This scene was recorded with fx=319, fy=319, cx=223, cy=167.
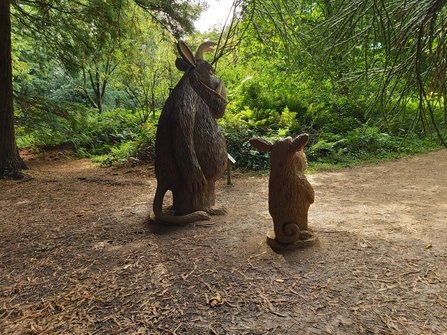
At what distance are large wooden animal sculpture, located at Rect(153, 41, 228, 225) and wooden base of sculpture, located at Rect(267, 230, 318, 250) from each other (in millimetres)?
1196

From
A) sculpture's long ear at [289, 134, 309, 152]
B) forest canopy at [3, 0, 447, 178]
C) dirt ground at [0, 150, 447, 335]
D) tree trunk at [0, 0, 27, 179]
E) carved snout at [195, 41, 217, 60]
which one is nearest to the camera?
dirt ground at [0, 150, 447, 335]

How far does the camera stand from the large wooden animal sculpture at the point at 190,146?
4.09 meters

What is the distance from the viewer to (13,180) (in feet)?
23.0

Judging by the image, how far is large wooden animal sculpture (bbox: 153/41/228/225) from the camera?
4090 mm

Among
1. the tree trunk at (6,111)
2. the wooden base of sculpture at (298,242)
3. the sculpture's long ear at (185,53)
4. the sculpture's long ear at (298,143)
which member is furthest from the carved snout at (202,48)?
the tree trunk at (6,111)

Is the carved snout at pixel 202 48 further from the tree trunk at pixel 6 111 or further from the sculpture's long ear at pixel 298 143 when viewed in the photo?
the tree trunk at pixel 6 111

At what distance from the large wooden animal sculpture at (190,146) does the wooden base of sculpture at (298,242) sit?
1196 millimetres

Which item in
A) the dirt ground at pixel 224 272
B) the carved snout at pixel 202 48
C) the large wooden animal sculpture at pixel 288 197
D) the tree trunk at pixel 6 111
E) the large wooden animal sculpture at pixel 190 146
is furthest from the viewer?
the tree trunk at pixel 6 111

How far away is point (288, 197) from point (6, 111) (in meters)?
7.15

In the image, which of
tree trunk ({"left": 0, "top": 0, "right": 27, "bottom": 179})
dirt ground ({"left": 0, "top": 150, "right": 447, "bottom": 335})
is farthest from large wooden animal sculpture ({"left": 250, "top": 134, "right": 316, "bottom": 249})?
tree trunk ({"left": 0, "top": 0, "right": 27, "bottom": 179})

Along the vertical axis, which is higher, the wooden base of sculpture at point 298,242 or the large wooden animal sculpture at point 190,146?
the large wooden animal sculpture at point 190,146

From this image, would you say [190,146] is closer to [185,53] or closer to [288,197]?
[185,53]

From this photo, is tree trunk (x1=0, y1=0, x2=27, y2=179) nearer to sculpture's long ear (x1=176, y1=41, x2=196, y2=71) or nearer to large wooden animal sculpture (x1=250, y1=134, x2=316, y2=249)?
sculpture's long ear (x1=176, y1=41, x2=196, y2=71)

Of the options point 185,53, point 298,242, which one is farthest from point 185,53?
point 298,242
